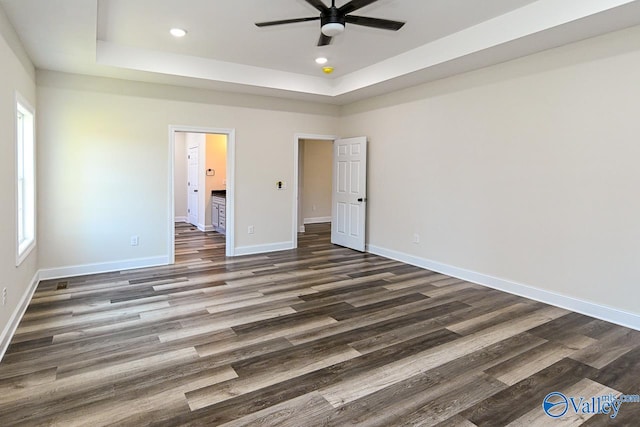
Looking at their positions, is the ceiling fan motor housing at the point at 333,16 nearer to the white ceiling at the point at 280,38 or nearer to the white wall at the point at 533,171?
the white ceiling at the point at 280,38

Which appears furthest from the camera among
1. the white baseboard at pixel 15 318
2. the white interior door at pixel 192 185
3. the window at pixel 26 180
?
the white interior door at pixel 192 185

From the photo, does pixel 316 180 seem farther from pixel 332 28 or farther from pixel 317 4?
pixel 317 4

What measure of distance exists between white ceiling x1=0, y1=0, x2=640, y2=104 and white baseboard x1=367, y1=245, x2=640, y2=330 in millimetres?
2512

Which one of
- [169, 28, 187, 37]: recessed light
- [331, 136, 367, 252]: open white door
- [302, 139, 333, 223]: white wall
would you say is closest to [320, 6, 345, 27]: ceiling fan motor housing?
[169, 28, 187, 37]: recessed light

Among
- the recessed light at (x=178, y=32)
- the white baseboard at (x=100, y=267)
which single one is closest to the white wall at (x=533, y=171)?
the recessed light at (x=178, y=32)

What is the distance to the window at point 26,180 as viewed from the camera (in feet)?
13.3

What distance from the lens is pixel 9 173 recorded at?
3.19 meters

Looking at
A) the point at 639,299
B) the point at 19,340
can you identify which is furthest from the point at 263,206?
the point at 639,299

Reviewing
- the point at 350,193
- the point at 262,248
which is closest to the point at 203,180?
the point at 262,248

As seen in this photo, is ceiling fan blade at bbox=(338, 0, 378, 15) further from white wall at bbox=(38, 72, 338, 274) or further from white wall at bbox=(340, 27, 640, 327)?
white wall at bbox=(38, 72, 338, 274)

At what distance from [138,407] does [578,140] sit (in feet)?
14.1

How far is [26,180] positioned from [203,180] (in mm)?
4315

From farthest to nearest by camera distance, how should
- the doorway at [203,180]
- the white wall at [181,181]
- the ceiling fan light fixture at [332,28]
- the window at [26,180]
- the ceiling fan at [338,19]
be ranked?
1. the white wall at [181,181]
2. the doorway at [203,180]
3. the window at [26,180]
4. the ceiling fan light fixture at [332,28]
5. the ceiling fan at [338,19]

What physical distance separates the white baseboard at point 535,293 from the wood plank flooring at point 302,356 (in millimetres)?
115
